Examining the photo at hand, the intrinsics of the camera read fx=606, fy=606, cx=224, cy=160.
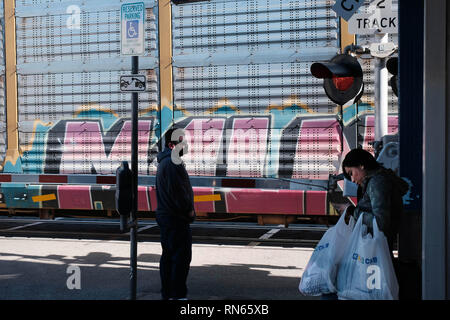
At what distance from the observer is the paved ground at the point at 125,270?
6934mm

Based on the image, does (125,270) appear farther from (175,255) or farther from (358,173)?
(358,173)

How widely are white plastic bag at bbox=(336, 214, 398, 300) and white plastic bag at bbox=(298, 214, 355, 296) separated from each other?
119 millimetres

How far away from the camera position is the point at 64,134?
35.8 feet

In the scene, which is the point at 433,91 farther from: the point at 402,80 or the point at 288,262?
the point at 288,262

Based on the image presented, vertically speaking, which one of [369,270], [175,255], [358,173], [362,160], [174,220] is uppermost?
[362,160]

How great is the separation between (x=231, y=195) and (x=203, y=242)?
3.08 feet

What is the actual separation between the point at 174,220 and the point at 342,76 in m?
2.38

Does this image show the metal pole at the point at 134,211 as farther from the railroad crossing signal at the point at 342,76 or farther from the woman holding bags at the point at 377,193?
the woman holding bags at the point at 377,193

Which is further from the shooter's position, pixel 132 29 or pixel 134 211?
pixel 132 29

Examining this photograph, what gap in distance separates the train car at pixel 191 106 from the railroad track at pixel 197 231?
398mm

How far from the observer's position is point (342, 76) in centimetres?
657

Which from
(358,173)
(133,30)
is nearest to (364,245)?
(358,173)

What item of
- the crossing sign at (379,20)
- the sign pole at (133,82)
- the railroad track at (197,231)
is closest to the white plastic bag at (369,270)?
the sign pole at (133,82)
